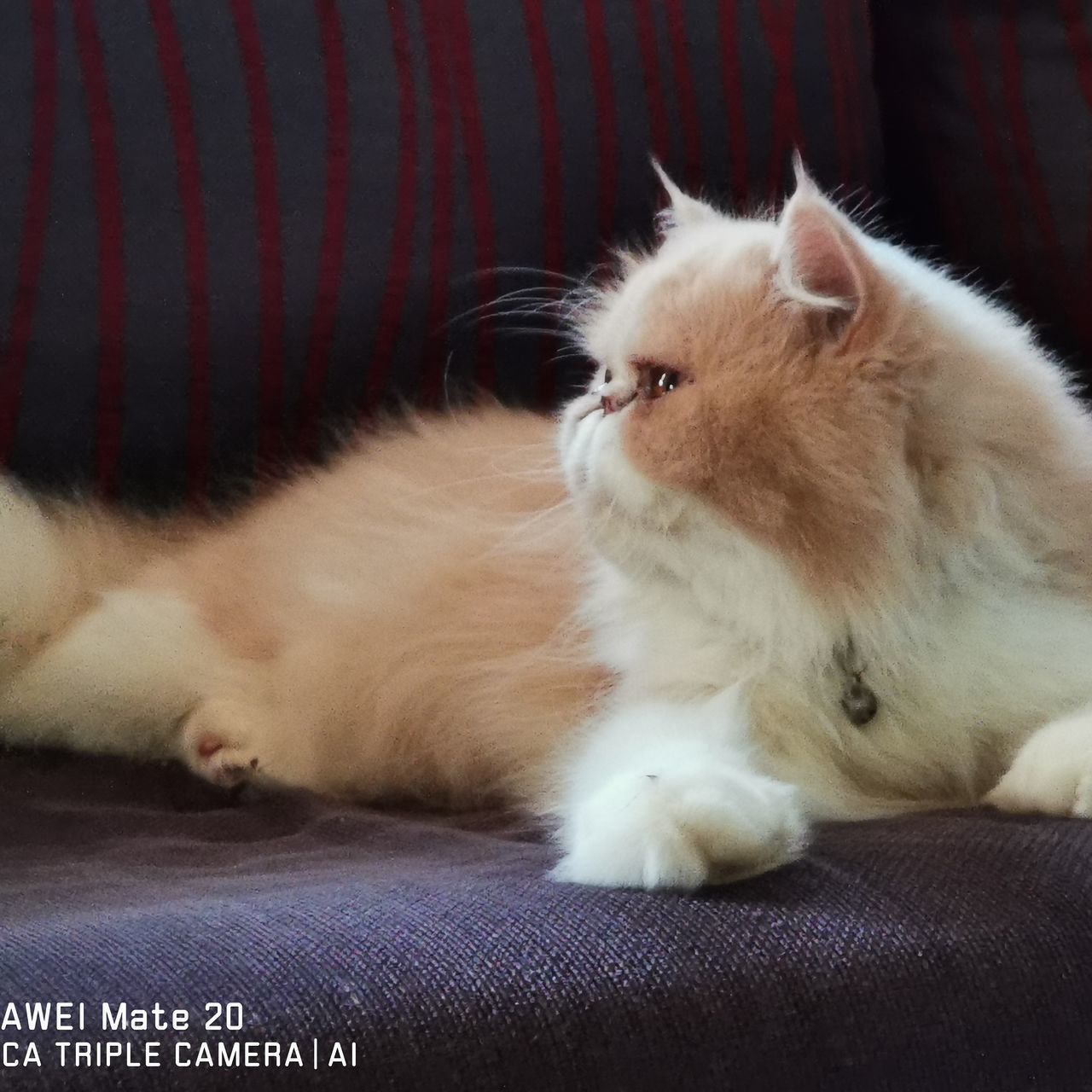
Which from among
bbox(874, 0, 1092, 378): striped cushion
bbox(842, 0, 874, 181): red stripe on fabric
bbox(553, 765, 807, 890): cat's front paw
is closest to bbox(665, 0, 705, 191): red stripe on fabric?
bbox(842, 0, 874, 181): red stripe on fabric

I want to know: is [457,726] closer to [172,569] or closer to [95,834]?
[95,834]

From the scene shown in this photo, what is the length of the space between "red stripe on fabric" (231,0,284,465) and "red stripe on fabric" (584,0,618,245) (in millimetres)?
401

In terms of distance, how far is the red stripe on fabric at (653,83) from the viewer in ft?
5.11

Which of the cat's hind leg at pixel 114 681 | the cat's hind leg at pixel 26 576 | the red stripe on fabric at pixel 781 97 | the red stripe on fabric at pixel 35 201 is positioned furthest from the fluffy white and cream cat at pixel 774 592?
the red stripe on fabric at pixel 35 201

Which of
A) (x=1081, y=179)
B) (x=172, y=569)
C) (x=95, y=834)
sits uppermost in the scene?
(x=1081, y=179)

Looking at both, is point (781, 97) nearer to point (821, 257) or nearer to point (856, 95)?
point (856, 95)

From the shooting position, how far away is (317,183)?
1.44 meters

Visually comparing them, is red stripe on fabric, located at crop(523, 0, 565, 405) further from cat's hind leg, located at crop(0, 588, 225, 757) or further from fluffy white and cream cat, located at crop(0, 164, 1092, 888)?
cat's hind leg, located at crop(0, 588, 225, 757)

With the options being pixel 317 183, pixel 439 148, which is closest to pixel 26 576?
pixel 317 183

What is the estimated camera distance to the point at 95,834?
102cm

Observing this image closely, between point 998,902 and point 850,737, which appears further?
point 850,737

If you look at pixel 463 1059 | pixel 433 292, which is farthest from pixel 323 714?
pixel 463 1059

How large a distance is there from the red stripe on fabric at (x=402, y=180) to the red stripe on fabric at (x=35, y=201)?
38 centimetres

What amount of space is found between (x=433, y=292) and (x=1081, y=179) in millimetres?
814
